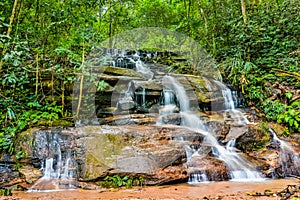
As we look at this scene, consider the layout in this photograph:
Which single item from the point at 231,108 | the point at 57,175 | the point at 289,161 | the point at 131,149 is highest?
the point at 231,108

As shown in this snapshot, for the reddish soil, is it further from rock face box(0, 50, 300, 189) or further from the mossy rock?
the mossy rock

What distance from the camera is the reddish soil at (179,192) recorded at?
11.6 feet

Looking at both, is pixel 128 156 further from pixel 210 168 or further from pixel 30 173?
pixel 30 173

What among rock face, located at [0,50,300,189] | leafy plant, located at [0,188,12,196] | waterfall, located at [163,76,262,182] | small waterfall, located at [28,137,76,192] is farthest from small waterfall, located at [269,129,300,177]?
leafy plant, located at [0,188,12,196]

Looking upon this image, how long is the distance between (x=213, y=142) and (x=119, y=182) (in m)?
2.41

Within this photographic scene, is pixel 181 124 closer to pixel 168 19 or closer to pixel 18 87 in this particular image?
pixel 18 87

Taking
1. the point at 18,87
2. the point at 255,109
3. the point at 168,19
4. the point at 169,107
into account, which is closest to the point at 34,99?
the point at 18,87

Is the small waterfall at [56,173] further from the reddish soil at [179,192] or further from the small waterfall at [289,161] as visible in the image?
the small waterfall at [289,161]

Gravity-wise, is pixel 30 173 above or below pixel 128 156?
below

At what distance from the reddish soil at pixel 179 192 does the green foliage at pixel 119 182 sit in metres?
0.18

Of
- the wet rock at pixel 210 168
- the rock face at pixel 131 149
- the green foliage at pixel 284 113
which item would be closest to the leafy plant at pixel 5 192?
the rock face at pixel 131 149

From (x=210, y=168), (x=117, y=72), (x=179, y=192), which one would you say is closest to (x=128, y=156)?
(x=179, y=192)

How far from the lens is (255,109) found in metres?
7.50

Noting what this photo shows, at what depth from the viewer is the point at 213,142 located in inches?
223
